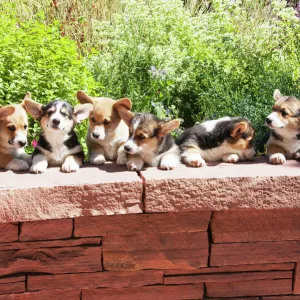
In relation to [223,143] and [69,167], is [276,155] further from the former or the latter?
[69,167]

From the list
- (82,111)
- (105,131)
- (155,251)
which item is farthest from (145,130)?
(155,251)

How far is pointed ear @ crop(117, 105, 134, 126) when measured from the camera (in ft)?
12.5

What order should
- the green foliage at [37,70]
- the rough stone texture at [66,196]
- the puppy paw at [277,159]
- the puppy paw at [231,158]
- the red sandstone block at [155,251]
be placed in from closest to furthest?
the rough stone texture at [66,196] < the red sandstone block at [155,251] < the puppy paw at [277,159] < the puppy paw at [231,158] < the green foliage at [37,70]

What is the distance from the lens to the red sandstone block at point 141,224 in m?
3.47

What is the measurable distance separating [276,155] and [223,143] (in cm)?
40

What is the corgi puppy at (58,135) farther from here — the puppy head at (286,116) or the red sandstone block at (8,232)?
the puppy head at (286,116)

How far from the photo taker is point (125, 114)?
383 cm

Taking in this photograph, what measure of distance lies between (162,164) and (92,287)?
3.25 ft

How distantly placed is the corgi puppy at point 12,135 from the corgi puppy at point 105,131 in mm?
480

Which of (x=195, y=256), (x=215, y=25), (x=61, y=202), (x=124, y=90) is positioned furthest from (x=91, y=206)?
(x=215, y=25)

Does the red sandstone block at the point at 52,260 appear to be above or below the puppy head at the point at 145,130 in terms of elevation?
below

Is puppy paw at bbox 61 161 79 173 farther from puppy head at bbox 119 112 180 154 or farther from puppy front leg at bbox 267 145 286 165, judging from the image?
puppy front leg at bbox 267 145 286 165

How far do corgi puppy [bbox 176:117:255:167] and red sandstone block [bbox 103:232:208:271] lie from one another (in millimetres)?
625

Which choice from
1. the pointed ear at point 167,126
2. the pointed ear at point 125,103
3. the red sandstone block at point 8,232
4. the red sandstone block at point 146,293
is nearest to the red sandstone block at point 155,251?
the red sandstone block at point 146,293
